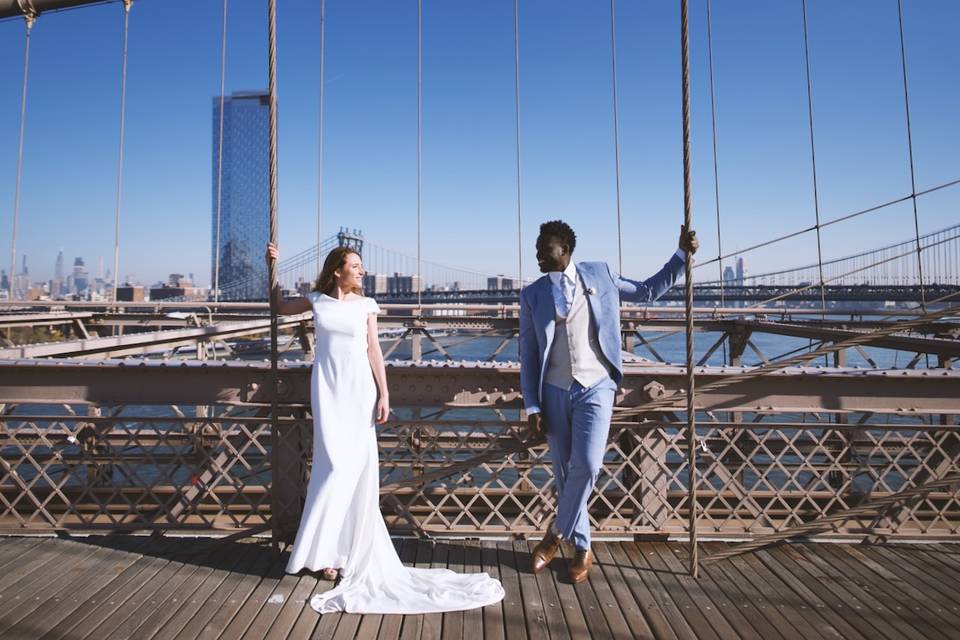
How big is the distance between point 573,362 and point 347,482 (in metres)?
1.10

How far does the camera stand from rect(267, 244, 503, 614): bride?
2455mm

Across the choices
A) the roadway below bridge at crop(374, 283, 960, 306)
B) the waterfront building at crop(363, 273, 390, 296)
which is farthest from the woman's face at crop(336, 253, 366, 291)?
the waterfront building at crop(363, 273, 390, 296)

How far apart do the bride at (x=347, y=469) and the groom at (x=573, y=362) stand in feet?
1.54

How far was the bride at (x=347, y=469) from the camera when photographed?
2455 mm

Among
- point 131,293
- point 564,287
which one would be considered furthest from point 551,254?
point 131,293

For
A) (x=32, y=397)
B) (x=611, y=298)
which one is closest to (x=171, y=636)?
(x=32, y=397)

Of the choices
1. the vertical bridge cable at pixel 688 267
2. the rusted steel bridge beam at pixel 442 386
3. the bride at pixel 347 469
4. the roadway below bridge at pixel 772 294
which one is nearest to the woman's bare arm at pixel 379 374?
the bride at pixel 347 469

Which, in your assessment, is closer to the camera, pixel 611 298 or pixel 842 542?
pixel 611 298

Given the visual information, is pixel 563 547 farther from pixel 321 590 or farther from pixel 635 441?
pixel 321 590

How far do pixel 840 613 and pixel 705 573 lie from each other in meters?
0.52

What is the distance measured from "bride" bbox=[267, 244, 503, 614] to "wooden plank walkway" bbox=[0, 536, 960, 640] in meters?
0.15

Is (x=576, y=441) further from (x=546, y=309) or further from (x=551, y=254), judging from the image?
(x=551, y=254)

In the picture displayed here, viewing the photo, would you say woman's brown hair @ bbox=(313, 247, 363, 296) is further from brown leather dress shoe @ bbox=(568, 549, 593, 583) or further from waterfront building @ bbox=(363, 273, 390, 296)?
waterfront building @ bbox=(363, 273, 390, 296)

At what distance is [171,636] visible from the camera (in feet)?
6.77
